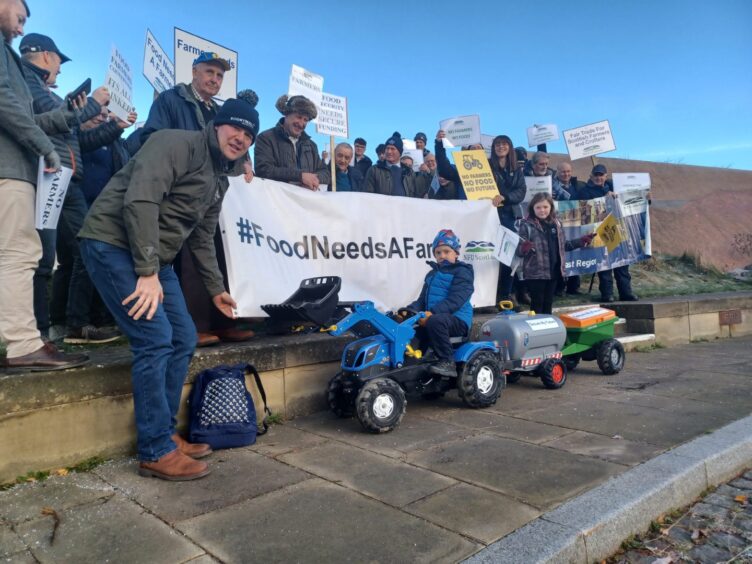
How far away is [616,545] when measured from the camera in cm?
263

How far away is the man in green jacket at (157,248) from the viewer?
3.15 m

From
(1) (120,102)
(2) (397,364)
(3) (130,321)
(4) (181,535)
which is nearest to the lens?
(4) (181,535)

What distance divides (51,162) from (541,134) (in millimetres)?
8974

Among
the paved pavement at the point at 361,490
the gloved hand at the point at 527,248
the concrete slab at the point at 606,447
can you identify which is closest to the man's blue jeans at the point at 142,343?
the paved pavement at the point at 361,490

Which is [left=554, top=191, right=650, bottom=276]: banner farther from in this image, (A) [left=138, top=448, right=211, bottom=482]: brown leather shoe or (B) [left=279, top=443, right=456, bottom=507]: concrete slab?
(A) [left=138, top=448, right=211, bottom=482]: brown leather shoe

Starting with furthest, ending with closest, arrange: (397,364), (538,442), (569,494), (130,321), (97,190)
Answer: (97,190)
(397,364)
(538,442)
(130,321)
(569,494)

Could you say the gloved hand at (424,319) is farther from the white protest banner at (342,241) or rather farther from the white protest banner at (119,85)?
the white protest banner at (119,85)

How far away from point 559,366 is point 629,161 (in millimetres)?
14716

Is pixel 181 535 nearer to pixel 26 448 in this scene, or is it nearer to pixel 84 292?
pixel 26 448

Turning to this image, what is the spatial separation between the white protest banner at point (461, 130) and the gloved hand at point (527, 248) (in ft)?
7.71

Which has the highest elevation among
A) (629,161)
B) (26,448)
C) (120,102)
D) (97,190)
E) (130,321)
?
(629,161)

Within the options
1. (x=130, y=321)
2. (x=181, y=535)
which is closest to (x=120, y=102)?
(x=130, y=321)

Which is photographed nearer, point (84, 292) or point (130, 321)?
point (130, 321)

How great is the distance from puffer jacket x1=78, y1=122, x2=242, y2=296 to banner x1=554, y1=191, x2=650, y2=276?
20.9 ft
